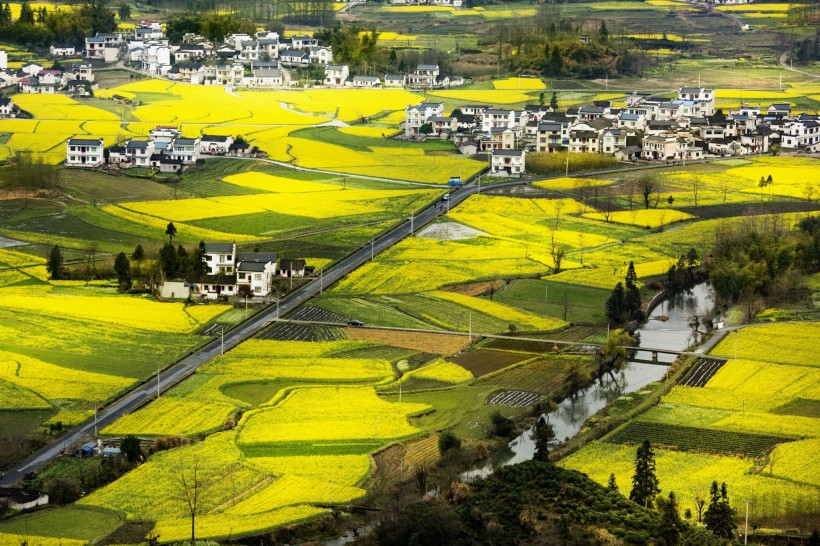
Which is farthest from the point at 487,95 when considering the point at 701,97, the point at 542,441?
the point at 542,441

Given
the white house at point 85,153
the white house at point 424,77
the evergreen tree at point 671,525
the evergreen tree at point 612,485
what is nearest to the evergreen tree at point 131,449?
the evergreen tree at point 612,485

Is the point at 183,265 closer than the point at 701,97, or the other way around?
the point at 183,265

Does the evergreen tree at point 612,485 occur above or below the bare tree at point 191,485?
above

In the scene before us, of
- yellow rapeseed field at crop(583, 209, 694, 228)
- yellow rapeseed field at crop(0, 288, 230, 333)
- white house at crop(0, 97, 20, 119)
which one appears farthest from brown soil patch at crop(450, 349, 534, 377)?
white house at crop(0, 97, 20, 119)

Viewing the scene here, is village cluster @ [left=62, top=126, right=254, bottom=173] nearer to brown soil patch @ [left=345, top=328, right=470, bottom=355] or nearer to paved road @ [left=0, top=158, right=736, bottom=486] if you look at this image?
paved road @ [left=0, top=158, right=736, bottom=486]

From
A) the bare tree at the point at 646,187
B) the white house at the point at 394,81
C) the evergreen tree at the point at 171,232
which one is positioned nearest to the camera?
the evergreen tree at the point at 171,232

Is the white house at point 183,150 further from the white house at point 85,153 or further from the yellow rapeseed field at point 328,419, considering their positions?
the yellow rapeseed field at point 328,419

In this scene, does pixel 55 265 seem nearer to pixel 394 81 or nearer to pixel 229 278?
pixel 229 278
